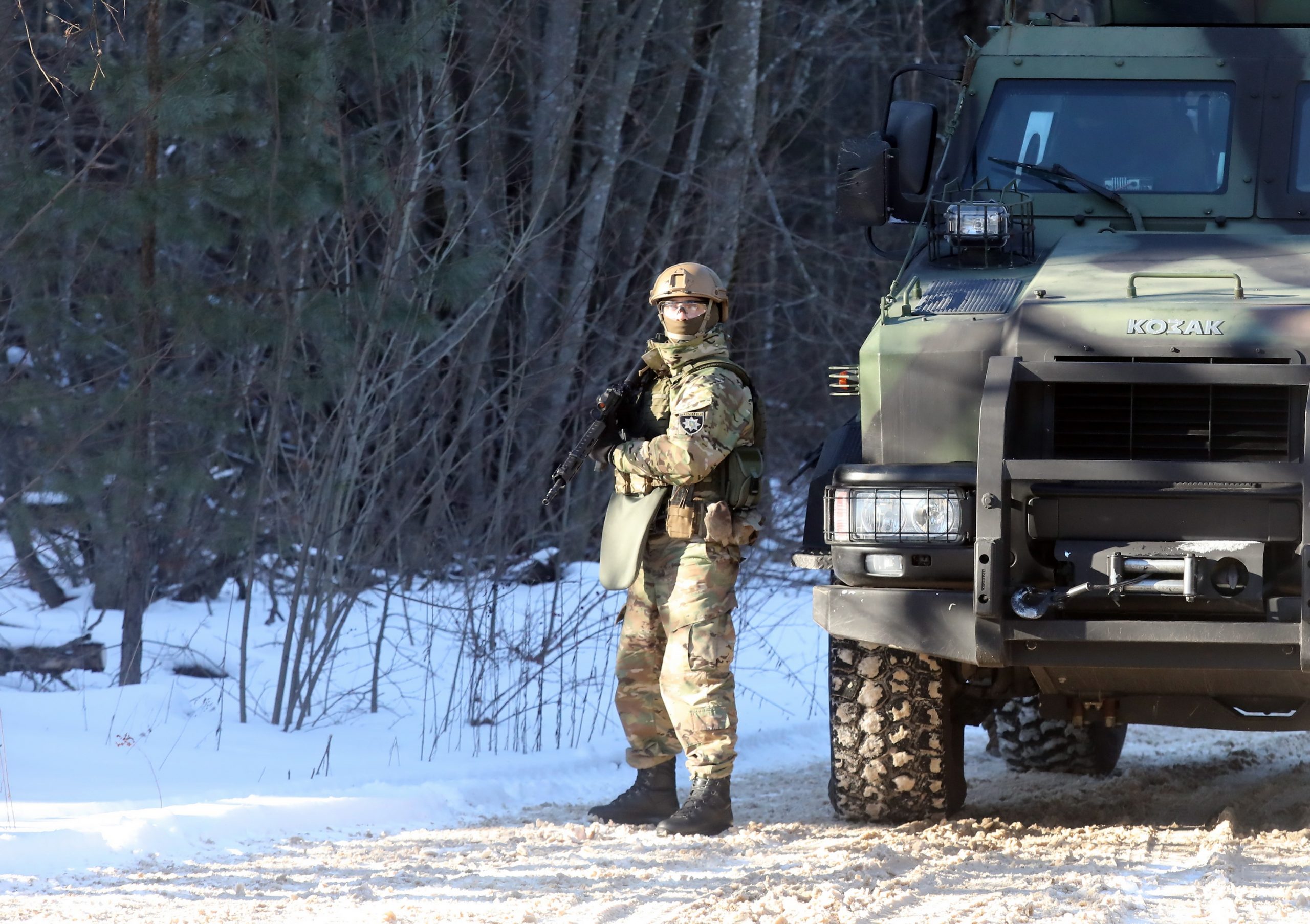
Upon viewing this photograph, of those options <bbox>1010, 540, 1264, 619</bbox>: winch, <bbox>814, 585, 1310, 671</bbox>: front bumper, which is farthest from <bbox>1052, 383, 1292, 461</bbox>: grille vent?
<bbox>814, 585, 1310, 671</bbox>: front bumper

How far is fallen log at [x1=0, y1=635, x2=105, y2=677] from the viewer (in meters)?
7.80

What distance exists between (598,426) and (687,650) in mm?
733

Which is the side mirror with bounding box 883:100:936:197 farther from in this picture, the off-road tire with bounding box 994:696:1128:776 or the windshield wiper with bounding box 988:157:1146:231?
the off-road tire with bounding box 994:696:1128:776

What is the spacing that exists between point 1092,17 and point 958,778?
10.0 feet

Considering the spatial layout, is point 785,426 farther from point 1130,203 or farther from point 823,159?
point 1130,203

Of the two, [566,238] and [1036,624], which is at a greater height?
[566,238]

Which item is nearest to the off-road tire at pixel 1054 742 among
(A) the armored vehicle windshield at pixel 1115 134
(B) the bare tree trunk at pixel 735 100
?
(A) the armored vehicle windshield at pixel 1115 134

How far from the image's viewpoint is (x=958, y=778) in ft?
17.4

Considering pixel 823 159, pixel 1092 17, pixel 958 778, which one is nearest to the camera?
pixel 958 778

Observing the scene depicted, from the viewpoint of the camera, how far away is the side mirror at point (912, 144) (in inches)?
232

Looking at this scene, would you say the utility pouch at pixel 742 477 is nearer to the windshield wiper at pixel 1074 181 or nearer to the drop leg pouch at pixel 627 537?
the drop leg pouch at pixel 627 537

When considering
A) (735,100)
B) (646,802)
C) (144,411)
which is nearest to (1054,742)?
(646,802)

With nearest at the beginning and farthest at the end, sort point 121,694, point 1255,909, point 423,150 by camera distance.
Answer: point 1255,909 → point 121,694 → point 423,150

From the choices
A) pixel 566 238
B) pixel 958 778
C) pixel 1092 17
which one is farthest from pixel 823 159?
pixel 958 778
